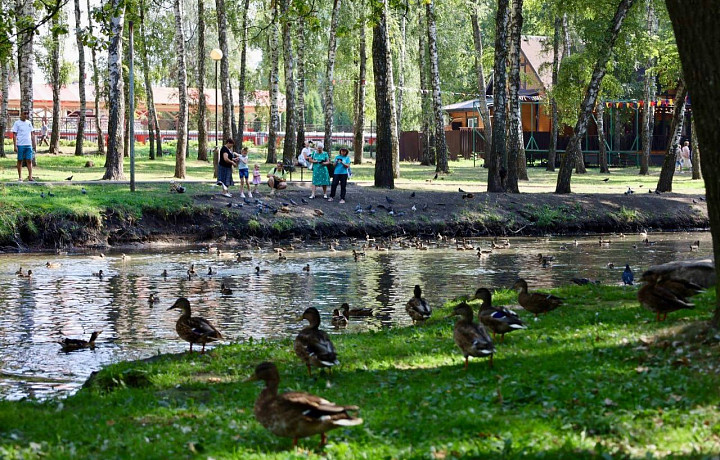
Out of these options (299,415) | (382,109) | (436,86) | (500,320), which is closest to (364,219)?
(382,109)

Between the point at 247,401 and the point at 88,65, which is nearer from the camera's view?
the point at 247,401

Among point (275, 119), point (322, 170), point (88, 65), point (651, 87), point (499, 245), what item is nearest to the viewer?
point (499, 245)

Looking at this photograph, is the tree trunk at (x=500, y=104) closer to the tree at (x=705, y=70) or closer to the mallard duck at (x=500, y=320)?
the mallard duck at (x=500, y=320)

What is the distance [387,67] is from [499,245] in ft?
35.9

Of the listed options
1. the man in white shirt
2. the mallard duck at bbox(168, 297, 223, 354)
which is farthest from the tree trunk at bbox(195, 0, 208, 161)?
the mallard duck at bbox(168, 297, 223, 354)

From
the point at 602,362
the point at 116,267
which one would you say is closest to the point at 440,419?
the point at 602,362

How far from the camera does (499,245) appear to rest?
101 feet

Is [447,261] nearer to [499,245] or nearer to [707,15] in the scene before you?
[499,245]

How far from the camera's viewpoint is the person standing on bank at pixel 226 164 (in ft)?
114

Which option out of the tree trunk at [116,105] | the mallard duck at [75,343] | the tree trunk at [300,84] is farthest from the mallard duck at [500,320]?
the tree trunk at [300,84]

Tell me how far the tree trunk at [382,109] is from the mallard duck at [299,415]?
98.1ft

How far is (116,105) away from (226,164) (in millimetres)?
4960

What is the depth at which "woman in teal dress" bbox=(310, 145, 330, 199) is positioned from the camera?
34594mm

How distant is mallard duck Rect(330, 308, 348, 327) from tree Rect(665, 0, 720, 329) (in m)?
7.54
